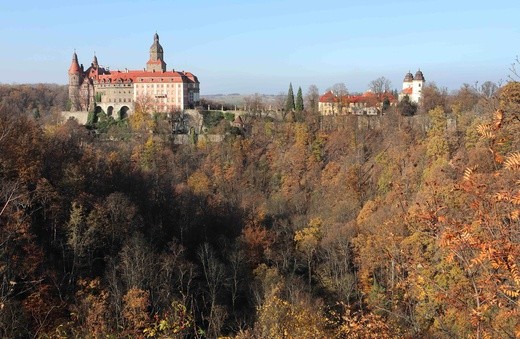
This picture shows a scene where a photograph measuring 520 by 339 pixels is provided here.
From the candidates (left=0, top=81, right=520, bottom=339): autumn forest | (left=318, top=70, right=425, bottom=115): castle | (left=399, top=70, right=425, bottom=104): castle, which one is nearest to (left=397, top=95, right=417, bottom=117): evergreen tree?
(left=0, top=81, right=520, bottom=339): autumn forest

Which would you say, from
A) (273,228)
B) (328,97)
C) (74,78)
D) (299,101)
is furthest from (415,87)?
(74,78)

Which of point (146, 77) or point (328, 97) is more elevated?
point (146, 77)

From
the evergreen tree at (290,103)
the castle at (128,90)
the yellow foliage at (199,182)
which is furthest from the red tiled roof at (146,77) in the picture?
the yellow foliage at (199,182)

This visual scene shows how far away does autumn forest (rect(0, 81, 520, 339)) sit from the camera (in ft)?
16.7

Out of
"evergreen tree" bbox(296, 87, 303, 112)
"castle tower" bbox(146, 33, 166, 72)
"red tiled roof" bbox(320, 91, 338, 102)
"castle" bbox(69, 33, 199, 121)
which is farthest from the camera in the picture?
"castle tower" bbox(146, 33, 166, 72)

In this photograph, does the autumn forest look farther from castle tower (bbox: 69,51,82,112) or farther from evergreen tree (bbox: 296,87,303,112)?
castle tower (bbox: 69,51,82,112)

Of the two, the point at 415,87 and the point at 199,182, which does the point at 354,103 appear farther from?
the point at 199,182

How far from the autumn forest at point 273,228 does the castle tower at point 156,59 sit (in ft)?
53.6

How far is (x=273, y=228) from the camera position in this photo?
119 feet

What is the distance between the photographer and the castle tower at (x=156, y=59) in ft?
251

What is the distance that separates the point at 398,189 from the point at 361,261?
79.3 feet

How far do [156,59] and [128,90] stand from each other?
895cm

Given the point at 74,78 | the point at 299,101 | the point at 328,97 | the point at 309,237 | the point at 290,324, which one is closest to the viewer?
the point at 290,324

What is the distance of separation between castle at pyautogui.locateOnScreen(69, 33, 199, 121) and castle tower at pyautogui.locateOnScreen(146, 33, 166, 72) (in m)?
1.32
